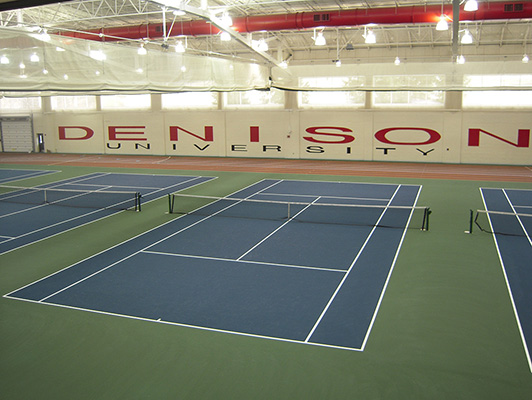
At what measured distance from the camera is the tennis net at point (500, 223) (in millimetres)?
13913

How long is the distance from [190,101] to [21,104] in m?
14.4

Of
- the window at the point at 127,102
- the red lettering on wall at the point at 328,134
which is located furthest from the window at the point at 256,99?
the window at the point at 127,102

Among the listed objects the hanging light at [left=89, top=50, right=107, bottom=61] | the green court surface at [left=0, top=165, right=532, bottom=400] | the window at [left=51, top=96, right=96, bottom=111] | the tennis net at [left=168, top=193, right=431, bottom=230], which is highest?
the window at [left=51, top=96, right=96, bottom=111]

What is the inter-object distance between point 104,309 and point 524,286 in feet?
25.7

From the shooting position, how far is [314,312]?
8.73m

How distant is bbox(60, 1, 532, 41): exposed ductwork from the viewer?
20.8m

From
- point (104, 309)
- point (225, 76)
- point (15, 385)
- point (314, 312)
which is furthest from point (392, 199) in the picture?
point (15, 385)

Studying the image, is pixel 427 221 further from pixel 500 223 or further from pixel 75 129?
pixel 75 129

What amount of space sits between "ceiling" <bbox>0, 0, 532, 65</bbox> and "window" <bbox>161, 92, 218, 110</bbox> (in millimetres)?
3372

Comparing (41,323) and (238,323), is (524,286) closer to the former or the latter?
(238,323)

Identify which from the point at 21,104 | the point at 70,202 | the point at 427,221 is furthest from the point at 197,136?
the point at 427,221

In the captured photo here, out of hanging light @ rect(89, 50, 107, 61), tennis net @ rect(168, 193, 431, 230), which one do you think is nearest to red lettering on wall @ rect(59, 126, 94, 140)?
tennis net @ rect(168, 193, 431, 230)

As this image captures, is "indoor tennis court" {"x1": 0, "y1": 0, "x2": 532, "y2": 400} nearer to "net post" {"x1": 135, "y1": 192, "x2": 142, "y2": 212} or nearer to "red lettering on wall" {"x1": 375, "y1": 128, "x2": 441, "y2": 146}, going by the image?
"net post" {"x1": 135, "y1": 192, "x2": 142, "y2": 212}

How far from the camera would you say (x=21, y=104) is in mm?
39812
